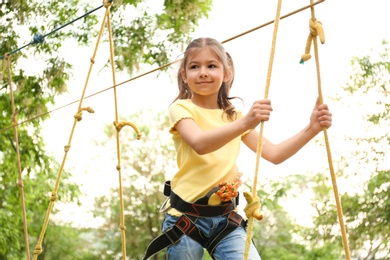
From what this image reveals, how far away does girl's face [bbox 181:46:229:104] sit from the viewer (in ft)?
5.79

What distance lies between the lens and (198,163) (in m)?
1.77

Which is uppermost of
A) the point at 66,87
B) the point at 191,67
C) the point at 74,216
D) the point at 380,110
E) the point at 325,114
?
the point at 74,216

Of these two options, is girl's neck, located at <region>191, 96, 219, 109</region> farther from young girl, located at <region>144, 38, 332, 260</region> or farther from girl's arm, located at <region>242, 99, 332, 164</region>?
girl's arm, located at <region>242, 99, 332, 164</region>

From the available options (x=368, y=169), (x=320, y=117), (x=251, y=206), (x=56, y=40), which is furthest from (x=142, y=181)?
(x=251, y=206)

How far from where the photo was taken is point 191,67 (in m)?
1.80

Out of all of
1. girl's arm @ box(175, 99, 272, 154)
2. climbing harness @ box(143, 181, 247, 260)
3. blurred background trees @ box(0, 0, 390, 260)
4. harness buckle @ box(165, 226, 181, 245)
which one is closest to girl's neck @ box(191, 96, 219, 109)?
girl's arm @ box(175, 99, 272, 154)

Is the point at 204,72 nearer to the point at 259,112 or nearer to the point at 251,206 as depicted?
the point at 259,112

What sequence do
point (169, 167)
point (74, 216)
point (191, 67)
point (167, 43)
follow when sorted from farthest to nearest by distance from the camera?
point (74, 216) → point (169, 167) → point (167, 43) → point (191, 67)

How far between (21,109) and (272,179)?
20.3 feet

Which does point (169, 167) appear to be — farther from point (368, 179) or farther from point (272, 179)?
point (368, 179)

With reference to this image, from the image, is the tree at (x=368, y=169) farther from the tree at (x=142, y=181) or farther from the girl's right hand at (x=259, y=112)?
the girl's right hand at (x=259, y=112)

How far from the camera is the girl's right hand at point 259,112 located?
1482 millimetres

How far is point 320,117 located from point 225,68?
319mm

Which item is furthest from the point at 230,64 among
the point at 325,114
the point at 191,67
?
the point at 325,114
